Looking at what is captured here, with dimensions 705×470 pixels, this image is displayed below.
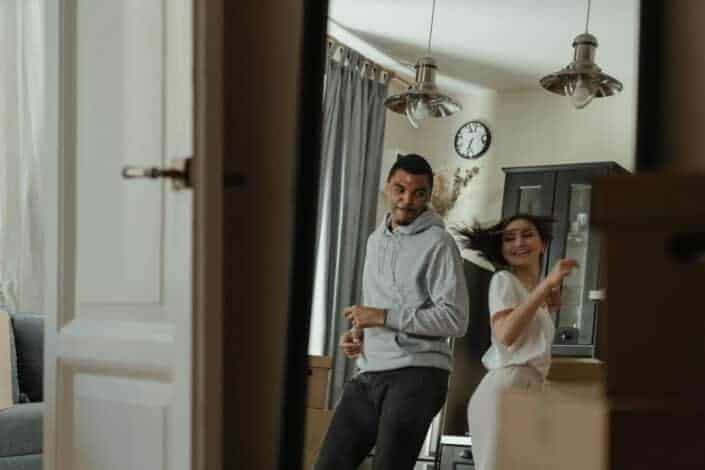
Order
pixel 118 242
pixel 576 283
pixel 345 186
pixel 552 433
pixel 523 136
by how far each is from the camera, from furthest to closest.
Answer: pixel 118 242 → pixel 345 186 → pixel 523 136 → pixel 576 283 → pixel 552 433

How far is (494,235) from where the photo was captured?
5.59 ft

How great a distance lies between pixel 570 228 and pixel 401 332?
428mm

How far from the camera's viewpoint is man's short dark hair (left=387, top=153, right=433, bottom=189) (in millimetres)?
1817

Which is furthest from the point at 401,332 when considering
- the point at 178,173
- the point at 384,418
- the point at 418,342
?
the point at 178,173

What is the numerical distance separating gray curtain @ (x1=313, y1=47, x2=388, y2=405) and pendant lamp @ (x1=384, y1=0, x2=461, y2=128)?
0.21 ft

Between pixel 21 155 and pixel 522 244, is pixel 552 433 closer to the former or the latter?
pixel 522 244

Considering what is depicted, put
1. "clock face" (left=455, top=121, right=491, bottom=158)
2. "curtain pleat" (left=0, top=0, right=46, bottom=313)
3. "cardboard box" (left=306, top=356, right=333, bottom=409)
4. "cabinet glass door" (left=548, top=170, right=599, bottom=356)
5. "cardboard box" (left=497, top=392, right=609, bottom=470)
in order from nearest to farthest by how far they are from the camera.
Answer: "cardboard box" (left=497, top=392, right=609, bottom=470) → "cabinet glass door" (left=548, top=170, right=599, bottom=356) → "clock face" (left=455, top=121, right=491, bottom=158) → "cardboard box" (left=306, top=356, right=333, bottom=409) → "curtain pleat" (left=0, top=0, right=46, bottom=313)

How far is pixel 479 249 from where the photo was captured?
1.73m

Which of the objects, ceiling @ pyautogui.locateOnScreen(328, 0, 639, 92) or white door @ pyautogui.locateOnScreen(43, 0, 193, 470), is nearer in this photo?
ceiling @ pyautogui.locateOnScreen(328, 0, 639, 92)

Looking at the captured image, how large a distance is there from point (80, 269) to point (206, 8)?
0.71 meters

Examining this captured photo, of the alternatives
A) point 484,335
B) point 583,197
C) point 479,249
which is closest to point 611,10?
point 583,197

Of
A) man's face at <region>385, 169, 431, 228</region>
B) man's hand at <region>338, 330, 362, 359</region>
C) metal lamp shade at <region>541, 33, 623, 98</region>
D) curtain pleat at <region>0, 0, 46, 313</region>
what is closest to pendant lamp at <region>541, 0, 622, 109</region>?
metal lamp shade at <region>541, 33, 623, 98</region>

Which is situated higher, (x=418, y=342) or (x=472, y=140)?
(x=472, y=140)

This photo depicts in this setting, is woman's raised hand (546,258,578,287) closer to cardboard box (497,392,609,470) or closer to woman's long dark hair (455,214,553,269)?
woman's long dark hair (455,214,553,269)
